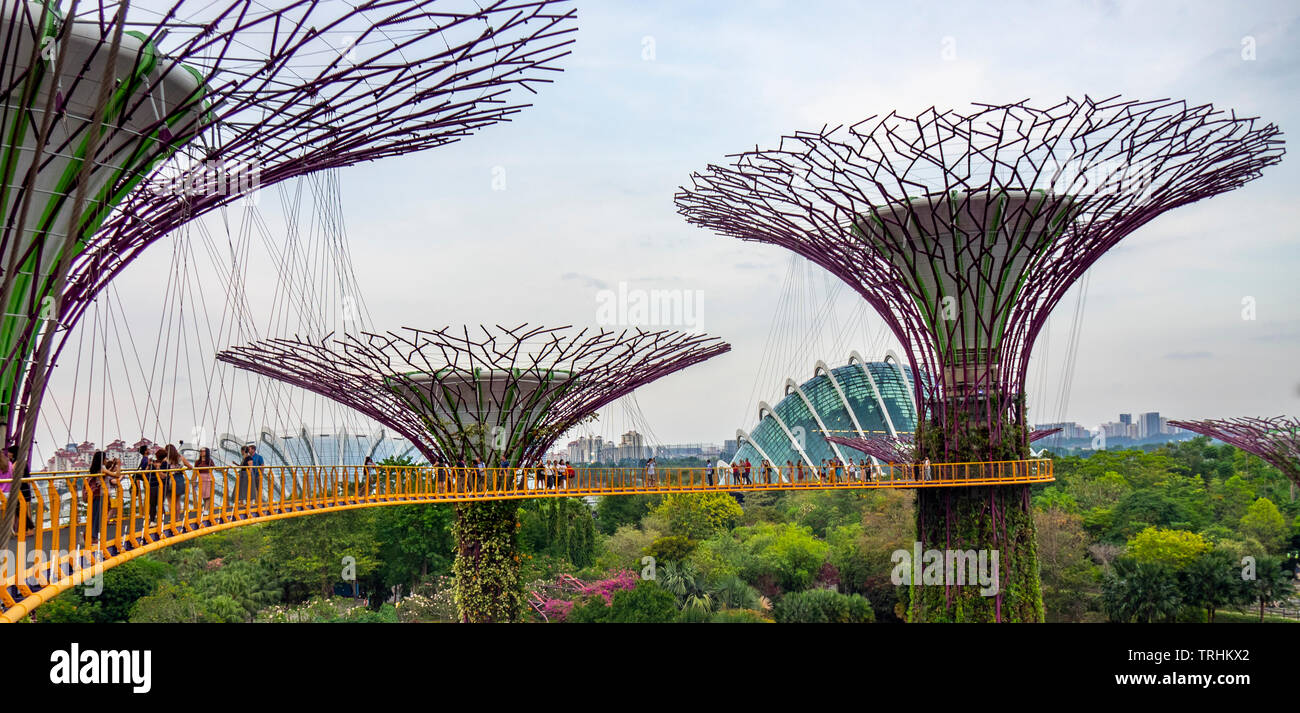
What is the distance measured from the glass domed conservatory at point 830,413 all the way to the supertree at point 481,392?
126 feet

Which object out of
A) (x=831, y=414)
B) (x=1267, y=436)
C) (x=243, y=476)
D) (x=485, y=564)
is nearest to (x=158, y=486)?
(x=243, y=476)

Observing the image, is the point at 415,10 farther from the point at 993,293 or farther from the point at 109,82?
the point at 993,293

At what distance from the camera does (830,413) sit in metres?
70.2

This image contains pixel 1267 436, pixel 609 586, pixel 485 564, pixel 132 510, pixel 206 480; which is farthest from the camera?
pixel 609 586

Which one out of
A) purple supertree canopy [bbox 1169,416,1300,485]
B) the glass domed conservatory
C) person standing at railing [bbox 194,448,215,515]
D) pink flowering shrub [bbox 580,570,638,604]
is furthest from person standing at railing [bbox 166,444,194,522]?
the glass domed conservatory

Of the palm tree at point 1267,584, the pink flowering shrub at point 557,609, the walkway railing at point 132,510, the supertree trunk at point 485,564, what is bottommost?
the pink flowering shrub at point 557,609

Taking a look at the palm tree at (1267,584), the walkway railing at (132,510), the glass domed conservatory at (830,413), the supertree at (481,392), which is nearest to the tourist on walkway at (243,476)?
the walkway railing at (132,510)

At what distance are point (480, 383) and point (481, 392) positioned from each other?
33cm

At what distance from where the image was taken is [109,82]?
571cm

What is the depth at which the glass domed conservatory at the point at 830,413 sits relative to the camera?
227 ft

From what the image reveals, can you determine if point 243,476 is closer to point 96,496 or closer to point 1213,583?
point 96,496

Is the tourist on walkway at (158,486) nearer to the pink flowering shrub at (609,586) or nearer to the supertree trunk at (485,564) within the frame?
the supertree trunk at (485,564)
